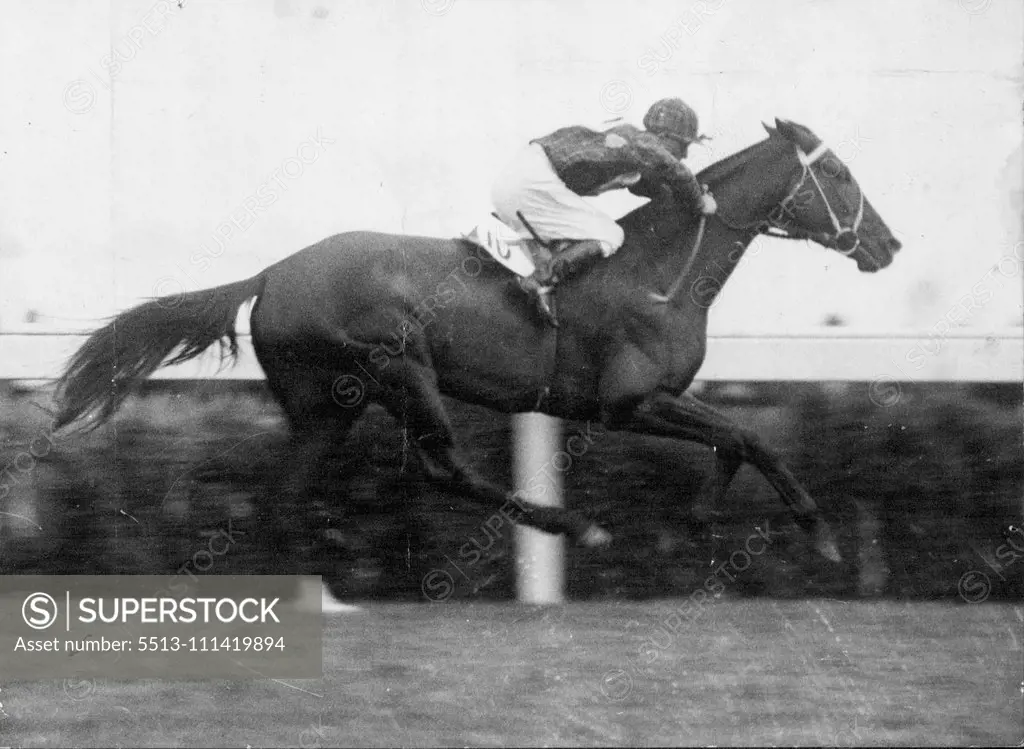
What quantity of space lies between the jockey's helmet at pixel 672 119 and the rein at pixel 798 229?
1.17ft

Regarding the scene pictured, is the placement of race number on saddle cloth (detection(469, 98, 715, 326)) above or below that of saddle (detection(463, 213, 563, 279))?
above

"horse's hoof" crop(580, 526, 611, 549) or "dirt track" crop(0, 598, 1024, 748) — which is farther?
"horse's hoof" crop(580, 526, 611, 549)

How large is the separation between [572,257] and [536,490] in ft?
3.26

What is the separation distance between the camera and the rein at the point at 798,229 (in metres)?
5.90

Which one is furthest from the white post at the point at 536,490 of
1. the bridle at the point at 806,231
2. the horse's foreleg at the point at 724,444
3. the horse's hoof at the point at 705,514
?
the bridle at the point at 806,231

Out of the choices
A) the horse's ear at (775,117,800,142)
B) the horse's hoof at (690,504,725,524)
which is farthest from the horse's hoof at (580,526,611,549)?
the horse's ear at (775,117,800,142)

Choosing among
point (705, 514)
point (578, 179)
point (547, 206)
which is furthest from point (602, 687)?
point (578, 179)

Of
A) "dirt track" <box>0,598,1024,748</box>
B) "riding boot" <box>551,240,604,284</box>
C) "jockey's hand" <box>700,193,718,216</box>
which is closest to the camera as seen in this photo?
"dirt track" <box>0,598,1024,748</box>

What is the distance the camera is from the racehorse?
19.2ft

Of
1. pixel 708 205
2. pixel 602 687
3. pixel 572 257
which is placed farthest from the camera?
pixel 708 205

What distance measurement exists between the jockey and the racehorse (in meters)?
0.09

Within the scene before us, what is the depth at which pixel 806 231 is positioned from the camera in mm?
5949

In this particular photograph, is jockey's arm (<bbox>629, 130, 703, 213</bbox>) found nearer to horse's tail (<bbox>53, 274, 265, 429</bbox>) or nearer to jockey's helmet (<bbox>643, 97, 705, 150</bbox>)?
jockey's helmet (<bbox>643, 97, 705, 150</bbox>)

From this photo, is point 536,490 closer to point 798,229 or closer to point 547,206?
point 547,206
